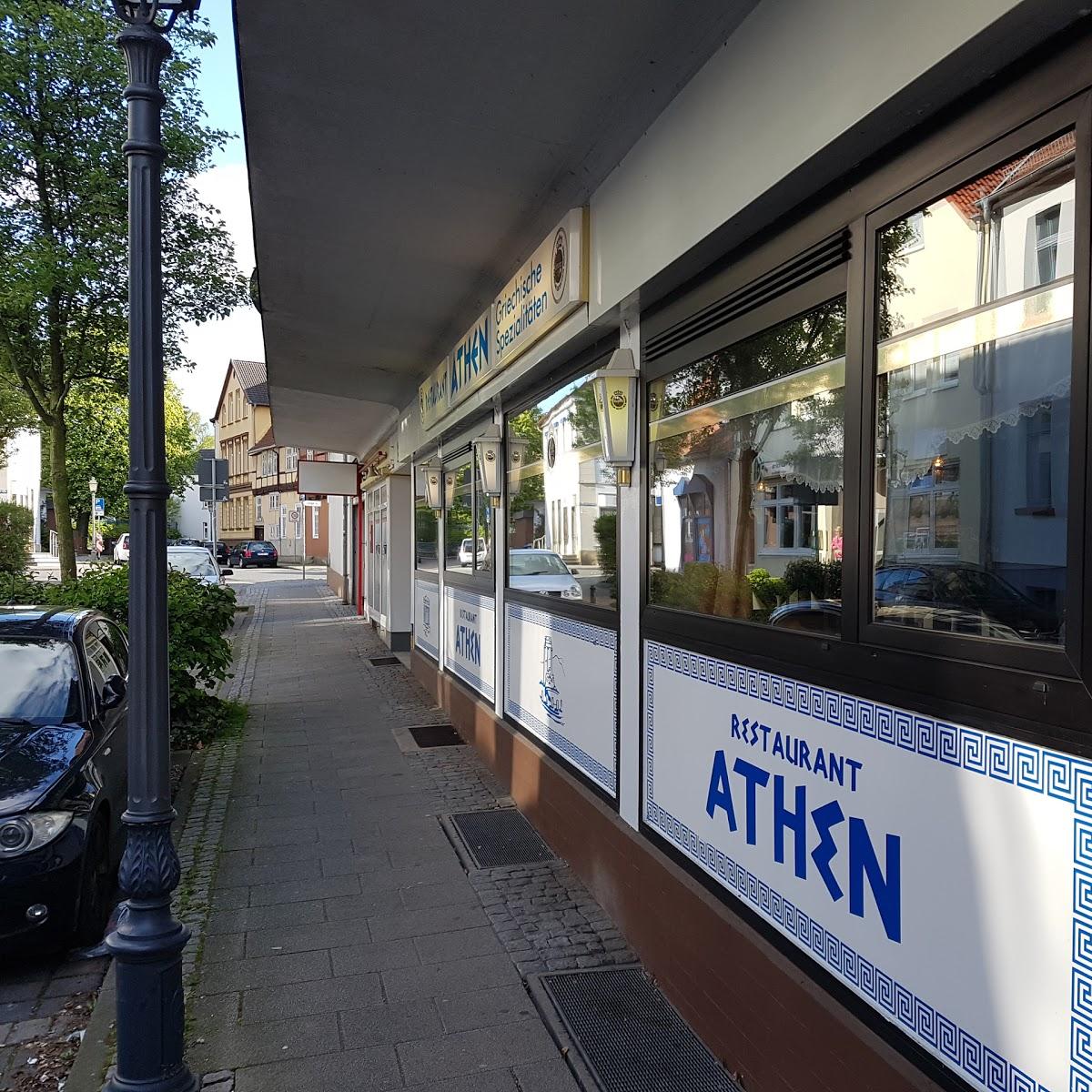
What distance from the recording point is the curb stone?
11.0 ft

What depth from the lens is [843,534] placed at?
275 cm

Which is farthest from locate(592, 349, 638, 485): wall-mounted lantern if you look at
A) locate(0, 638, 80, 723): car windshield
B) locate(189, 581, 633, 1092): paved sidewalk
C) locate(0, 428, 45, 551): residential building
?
locate(0, 428, 45, 551): residential building

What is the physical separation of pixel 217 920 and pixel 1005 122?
4596 mm

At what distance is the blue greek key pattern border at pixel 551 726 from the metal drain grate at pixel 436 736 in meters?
1.57

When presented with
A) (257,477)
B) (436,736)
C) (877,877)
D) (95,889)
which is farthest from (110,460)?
(877,877)

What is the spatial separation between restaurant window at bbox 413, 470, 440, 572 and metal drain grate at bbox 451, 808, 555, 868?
4562 millimetres

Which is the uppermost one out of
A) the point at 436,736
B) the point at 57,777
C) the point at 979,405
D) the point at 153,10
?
the point at 153,10

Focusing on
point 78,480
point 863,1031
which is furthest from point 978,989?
point 78,480

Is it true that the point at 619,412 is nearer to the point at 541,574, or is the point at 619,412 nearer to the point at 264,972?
the point at 541,574

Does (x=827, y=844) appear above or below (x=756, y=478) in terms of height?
below

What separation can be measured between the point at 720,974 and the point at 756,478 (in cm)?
178

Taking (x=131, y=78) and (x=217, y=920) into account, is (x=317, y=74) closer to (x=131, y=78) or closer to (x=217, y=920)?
(x=131, y=78)

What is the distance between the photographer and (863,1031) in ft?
8.29

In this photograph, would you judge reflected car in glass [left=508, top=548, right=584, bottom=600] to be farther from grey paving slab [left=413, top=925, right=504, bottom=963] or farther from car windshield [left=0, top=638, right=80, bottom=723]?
car windshield [left=0, top=638, right=80, bottom=723]
